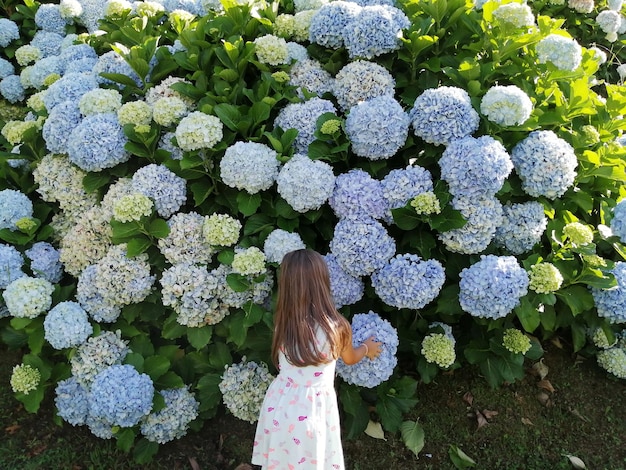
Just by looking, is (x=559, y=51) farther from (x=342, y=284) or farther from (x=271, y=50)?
(x=342, y=284)

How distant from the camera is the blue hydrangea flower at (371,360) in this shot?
9.48 ft

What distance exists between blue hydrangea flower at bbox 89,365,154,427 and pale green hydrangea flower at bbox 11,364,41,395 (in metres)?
0.39

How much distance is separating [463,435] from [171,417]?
161 centimetres

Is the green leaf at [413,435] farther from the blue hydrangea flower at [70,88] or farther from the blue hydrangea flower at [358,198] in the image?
the blue hydrangea flower at [70,88]

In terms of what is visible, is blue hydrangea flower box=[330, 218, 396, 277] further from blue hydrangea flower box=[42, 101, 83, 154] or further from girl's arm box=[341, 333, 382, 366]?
blue hydrangea flower box=[42, 101, 83, 154]

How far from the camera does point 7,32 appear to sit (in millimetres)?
5301

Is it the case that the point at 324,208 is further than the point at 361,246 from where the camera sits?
Yes

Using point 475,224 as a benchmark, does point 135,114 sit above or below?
above

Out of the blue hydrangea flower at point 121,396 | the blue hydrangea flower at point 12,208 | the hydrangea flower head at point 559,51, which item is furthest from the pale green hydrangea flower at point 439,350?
the blue hydrangea flower at point 12,208

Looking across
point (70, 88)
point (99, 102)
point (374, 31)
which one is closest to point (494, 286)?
point (374, 31)

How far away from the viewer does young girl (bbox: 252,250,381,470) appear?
2.39 metres

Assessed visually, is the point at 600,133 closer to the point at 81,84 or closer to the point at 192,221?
the point at 192,221

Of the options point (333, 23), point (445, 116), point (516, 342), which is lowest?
point (516, 342)

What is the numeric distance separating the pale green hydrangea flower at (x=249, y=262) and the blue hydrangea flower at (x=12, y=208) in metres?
1.64
